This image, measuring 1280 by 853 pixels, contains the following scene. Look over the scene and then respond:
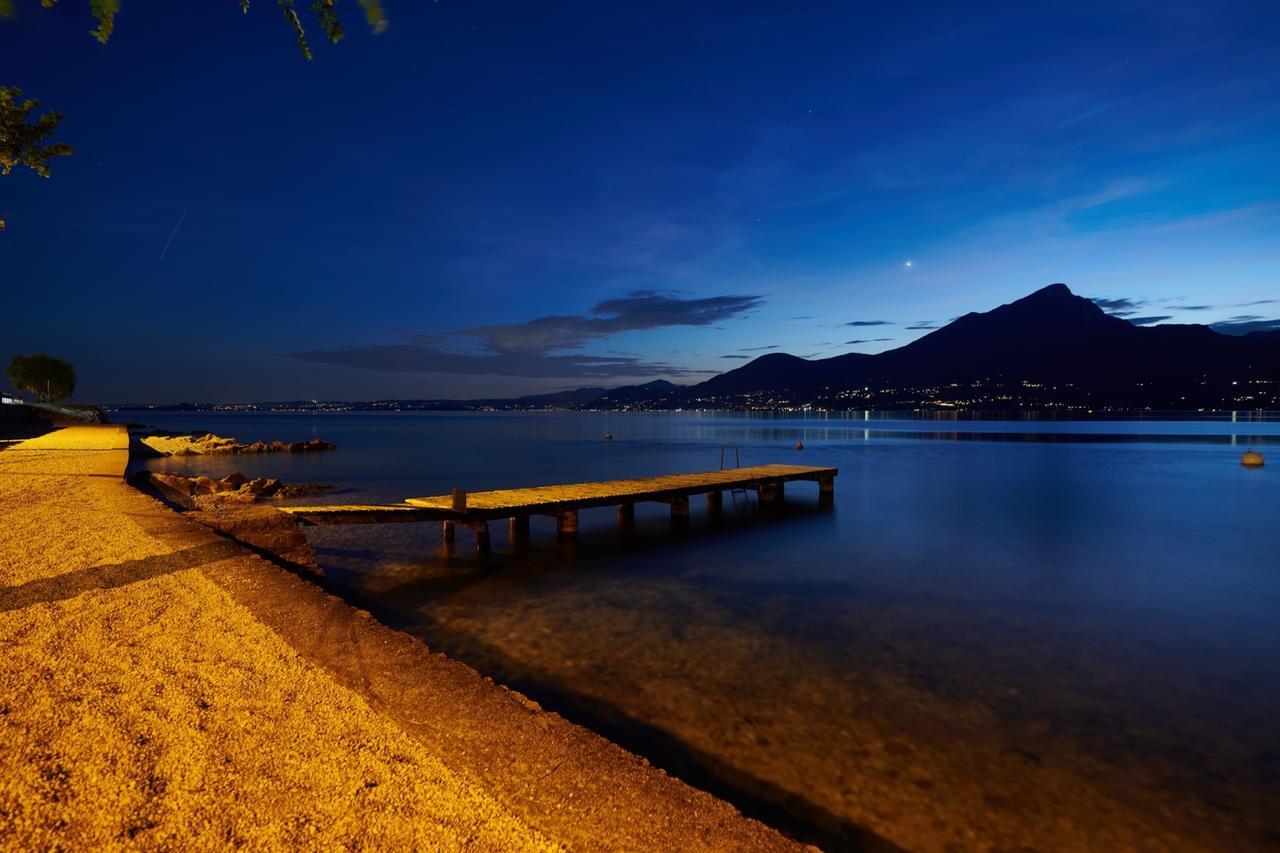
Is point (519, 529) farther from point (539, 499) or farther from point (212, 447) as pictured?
point (212, 447)

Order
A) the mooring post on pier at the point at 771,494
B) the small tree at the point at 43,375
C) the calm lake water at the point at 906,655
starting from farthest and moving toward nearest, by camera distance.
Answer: the small tree at the point at 43,375 < the mooring post on pier at the point at 771,494 < the calm lake water at the point at 906,655

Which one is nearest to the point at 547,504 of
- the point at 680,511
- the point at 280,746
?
the point at 680,511

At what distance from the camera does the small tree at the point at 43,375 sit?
9956 cm

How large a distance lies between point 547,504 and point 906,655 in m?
9.94

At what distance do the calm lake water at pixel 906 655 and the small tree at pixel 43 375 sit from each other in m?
121

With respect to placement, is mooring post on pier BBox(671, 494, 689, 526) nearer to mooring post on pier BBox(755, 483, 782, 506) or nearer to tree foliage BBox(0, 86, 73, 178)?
mooring post on pier BBox(755, 483, 782, 506)

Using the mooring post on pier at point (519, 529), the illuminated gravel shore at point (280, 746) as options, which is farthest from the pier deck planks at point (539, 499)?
the illuminated gravel shore at point (280, 746)

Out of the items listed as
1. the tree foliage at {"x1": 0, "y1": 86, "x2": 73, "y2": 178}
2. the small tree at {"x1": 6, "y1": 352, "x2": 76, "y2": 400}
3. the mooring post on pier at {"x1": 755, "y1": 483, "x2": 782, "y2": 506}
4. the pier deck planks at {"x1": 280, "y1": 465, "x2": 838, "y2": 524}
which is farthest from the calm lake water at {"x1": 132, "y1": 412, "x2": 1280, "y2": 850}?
the small tree at {"x1": 6, "y1": 352, "x2": 76, "y2": 400}

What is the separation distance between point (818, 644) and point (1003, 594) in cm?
627

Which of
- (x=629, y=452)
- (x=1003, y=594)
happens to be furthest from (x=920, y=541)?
(x=629, y=452)

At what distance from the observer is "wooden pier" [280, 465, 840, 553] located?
14.5 meters

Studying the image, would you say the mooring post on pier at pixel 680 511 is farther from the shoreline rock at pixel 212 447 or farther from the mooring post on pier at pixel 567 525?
the shoreline rock at pixel 212 447

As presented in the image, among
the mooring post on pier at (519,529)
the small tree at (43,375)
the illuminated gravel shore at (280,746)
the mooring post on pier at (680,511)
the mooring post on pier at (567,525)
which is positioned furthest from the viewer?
the small tree at (43,375)

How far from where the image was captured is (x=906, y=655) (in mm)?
10445
